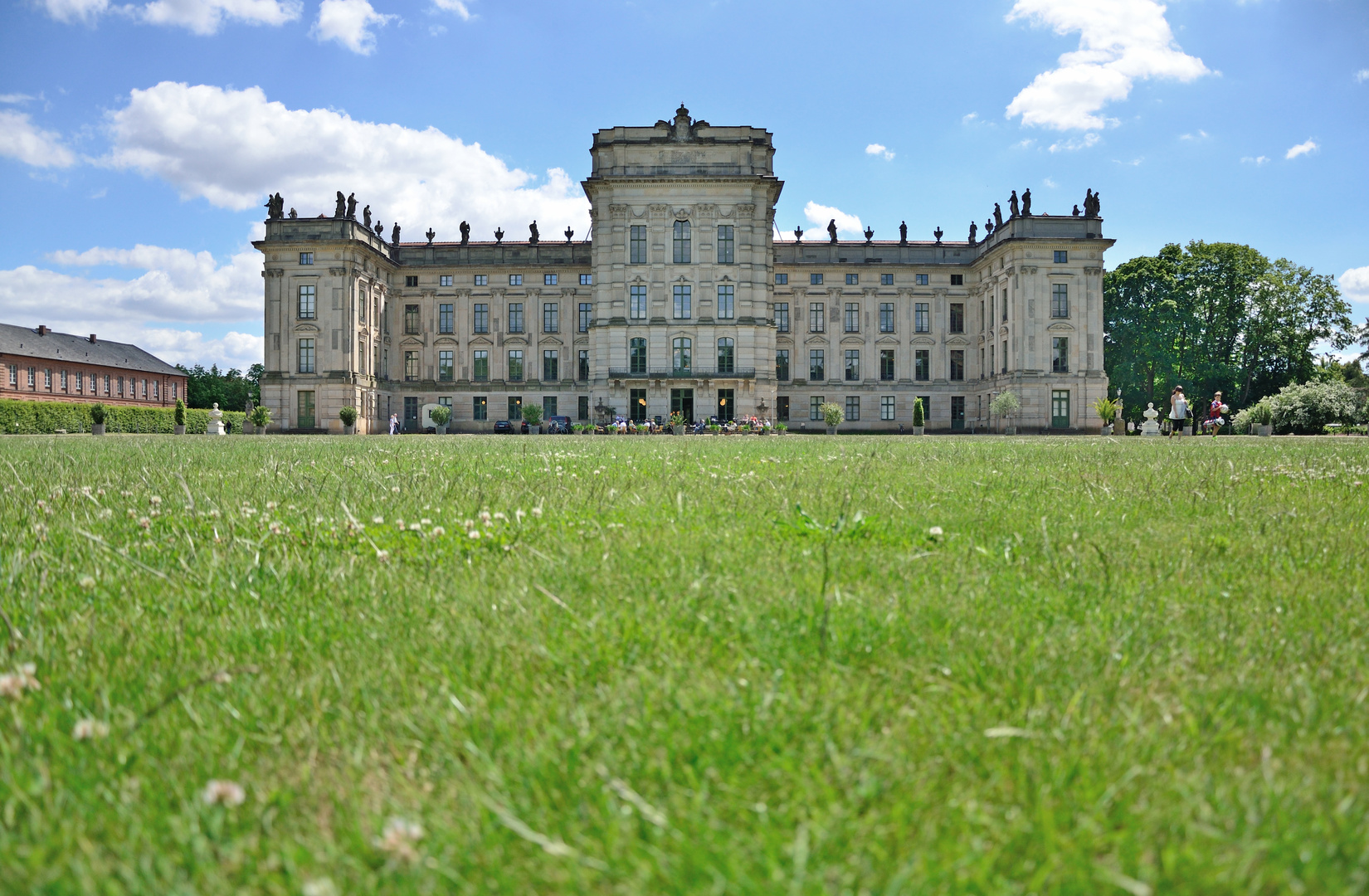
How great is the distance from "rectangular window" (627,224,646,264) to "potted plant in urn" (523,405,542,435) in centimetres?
1328

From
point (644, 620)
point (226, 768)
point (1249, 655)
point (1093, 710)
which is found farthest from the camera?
point (644, 620)

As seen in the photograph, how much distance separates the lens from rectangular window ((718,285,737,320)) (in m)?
49.2

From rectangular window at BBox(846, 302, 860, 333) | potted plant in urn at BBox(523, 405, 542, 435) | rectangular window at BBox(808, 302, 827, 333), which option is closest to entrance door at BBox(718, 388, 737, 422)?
potted plant in urn at BBox(523, 405, 542, 435)

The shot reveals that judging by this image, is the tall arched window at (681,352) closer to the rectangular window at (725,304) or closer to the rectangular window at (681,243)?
the rectangular window at (725,304)

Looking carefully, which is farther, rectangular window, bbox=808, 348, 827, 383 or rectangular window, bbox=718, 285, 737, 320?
rectangular window, bbox=808, 348, 827, 383

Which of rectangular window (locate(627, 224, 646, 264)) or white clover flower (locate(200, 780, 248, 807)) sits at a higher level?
rectangular window (locate(627, 224, 646, 264))

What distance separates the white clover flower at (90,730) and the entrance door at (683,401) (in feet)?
155

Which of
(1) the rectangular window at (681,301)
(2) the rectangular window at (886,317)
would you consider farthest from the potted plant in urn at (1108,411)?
(1) the rectangular window at (681,301)

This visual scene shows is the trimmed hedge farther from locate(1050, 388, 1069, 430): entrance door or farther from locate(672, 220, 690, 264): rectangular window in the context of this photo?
locate(1050, 388, 1069, 430): entrance door

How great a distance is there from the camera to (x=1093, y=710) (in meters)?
1.66

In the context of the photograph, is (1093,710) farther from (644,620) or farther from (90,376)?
(90,376)

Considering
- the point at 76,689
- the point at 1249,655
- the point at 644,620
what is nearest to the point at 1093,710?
the point at 1249,655

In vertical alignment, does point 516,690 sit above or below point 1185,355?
below

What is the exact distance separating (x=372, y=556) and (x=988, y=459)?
7460 millimetres
